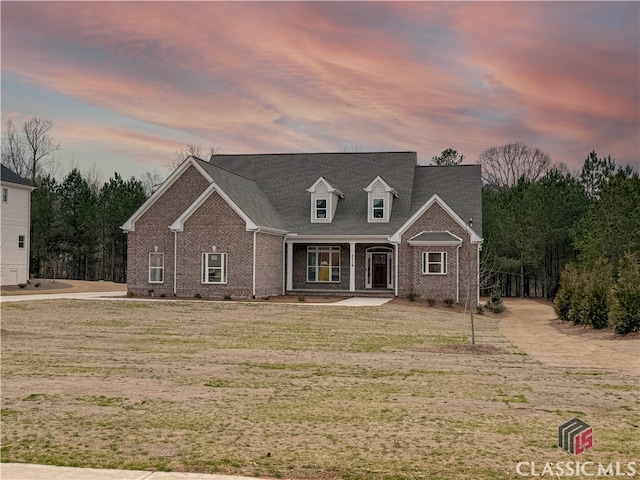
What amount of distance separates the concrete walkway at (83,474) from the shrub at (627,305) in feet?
56.9

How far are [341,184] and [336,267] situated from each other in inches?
229

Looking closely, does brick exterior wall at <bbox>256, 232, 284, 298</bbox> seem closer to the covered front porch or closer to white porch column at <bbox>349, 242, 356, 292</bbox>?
the covered front porch

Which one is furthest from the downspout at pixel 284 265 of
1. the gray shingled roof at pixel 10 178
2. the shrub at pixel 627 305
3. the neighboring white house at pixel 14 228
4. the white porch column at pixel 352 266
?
the gray shingled roof at pixel 10 178

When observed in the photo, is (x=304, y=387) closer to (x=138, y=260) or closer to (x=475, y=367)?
(x=475, y=367)

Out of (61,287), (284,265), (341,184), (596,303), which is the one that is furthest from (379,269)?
(61,287)

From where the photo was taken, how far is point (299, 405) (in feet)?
31.7

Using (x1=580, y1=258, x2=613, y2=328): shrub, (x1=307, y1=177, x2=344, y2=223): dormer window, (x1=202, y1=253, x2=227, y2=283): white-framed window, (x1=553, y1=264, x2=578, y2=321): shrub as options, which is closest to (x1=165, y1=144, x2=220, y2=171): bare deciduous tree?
(x1=307, y1=177, x2=344, y2=223): dormer window

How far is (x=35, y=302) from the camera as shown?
27.8 metres

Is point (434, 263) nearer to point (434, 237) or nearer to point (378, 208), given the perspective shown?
point (434, 237)

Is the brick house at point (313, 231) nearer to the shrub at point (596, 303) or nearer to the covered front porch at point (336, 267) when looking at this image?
the covered front porch at point (336, 267)

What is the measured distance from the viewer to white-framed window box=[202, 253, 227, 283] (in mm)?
34156

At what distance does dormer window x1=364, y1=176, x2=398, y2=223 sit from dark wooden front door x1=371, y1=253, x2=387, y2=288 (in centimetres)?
245

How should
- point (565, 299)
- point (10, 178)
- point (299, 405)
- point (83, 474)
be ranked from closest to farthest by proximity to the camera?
point (83, 474), point (299, 405), point (565, 299), point (10, 178)

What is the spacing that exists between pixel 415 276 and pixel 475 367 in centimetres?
2246
